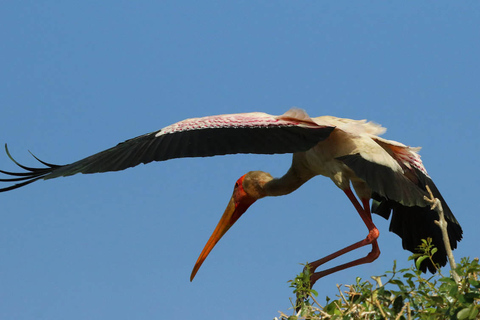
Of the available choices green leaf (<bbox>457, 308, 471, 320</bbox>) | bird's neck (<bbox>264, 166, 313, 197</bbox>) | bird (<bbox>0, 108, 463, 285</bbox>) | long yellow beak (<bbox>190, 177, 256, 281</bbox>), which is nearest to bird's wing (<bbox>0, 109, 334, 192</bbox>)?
bird (<bbox>0, 108, 463, 285</bbox>)

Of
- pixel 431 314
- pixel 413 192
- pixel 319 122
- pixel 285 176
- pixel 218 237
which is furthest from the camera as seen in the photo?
pixel 218 237

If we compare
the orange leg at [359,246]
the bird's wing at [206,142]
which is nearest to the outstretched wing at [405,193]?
the orange leg at [359,246]

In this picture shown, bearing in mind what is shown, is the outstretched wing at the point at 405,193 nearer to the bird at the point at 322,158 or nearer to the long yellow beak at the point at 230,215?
the bird at the point at 322,158

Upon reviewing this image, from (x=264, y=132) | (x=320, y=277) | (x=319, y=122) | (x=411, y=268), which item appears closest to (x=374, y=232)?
(x=320, y=277)

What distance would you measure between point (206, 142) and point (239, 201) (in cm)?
196

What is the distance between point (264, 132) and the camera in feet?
16.3

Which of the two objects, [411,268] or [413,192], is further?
[413,192]

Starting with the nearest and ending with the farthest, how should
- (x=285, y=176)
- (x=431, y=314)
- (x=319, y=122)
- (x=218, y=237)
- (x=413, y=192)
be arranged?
(x=431, y=314)
(x=413, y=192)
(x=319, y=122)
(x=285, y=176)
(x=218, y=237)

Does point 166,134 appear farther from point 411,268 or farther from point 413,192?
point 411,268

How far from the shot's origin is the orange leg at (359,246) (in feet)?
18.3

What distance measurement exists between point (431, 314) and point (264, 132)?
2227 mm

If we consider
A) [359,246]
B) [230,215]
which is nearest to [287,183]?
[230,215]

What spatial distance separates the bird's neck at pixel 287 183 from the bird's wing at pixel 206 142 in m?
1.01

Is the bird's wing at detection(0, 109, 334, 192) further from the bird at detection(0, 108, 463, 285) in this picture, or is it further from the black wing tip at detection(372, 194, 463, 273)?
the black wing tip at detection(372, 194, 463, 273)
